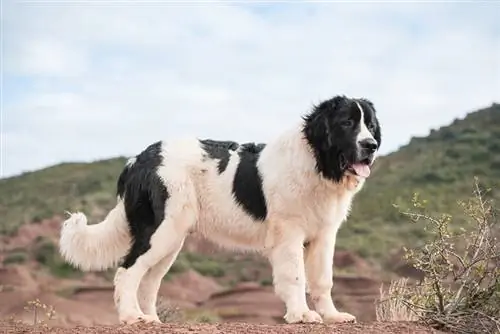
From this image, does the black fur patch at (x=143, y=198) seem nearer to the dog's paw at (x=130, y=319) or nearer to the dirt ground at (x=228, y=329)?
the dog's paw at (x=130, y=319)

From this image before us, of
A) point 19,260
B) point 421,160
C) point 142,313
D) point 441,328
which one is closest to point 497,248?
point 441,328

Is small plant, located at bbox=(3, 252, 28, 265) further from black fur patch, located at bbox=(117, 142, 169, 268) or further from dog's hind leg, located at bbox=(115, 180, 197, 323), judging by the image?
dog's hind leg, located at bbox=(115, 180, 197, 323)

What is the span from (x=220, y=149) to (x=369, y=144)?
173cm

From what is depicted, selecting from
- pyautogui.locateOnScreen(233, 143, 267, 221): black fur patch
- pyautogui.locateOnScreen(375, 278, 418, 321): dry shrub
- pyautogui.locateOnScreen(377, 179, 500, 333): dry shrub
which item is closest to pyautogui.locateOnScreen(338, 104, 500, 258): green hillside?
pyautogui.locateOnScreen(375, 278, 418, 321): dry shrub

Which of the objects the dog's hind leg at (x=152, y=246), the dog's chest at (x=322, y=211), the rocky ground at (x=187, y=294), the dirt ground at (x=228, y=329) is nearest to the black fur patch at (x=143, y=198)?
the dog's hind leg at (x=152, y=246)

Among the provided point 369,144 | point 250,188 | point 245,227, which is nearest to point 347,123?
point 369,144

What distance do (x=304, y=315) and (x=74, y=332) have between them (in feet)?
6.79

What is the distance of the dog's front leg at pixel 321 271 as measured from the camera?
27.8ft

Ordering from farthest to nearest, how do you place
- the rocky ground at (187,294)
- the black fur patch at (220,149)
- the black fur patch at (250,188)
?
1. the rocky ground at (187,294)
2. the black fur patch at (220,149)
3. the black fur patch at (250,188)

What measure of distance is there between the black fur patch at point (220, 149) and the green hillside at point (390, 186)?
25.3m

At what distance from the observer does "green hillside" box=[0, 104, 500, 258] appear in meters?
38.1

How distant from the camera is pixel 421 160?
156 ft

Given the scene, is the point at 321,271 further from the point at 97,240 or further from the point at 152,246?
the point at 97,240

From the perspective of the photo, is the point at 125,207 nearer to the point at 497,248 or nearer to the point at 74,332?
the point at 74,332
